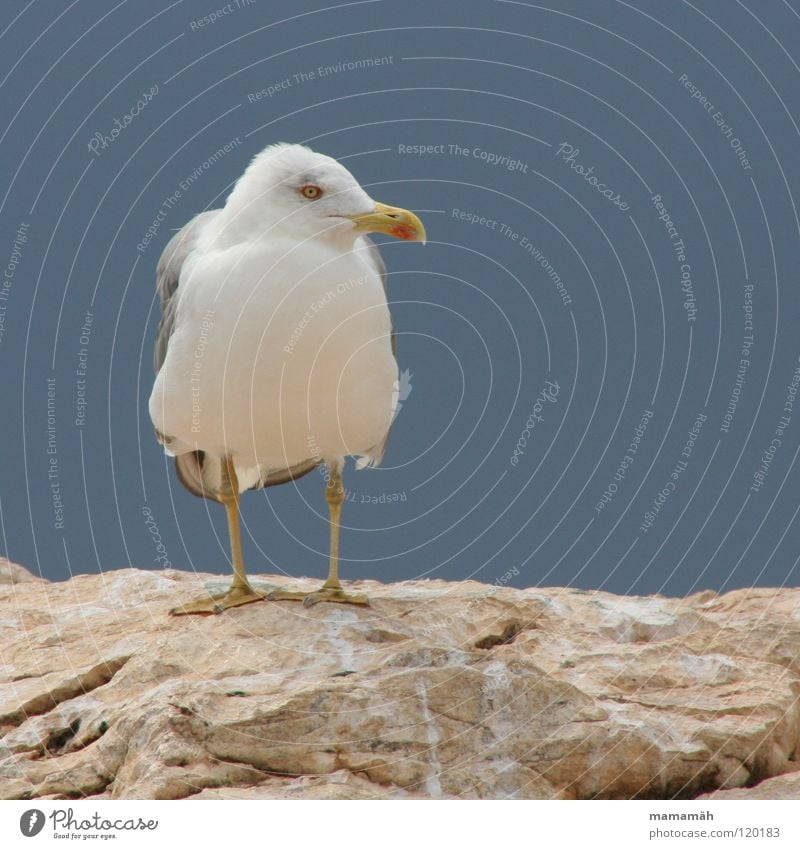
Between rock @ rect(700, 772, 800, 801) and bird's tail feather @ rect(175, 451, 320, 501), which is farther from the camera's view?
bird's tail feather @ rect(175, 451, 320, 501)

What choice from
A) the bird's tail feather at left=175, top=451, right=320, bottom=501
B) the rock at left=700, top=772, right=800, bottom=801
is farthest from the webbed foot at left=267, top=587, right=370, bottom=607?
the rock at left=700, top=772, right=800, bottom=801

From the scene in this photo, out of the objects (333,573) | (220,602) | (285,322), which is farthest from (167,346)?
(333,573)

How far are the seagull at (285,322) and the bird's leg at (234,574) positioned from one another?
0.14 metres

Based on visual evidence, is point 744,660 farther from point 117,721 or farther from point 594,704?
point 117,721

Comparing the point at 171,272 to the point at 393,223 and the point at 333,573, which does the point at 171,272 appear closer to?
the point at 393,223

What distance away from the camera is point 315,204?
9180 millimetres

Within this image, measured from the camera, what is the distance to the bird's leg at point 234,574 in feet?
32.3

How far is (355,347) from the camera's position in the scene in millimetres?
9078

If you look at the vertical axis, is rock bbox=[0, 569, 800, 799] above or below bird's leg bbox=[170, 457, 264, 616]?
below

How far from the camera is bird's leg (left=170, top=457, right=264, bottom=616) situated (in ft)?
32.3

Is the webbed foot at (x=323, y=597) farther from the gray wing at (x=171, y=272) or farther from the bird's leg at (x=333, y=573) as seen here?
the gray wing at (x=171, y=272)

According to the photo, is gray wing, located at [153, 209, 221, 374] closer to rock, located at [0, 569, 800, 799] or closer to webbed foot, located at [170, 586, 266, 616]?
webbed foot, located at [170, 586, 266, 616]
